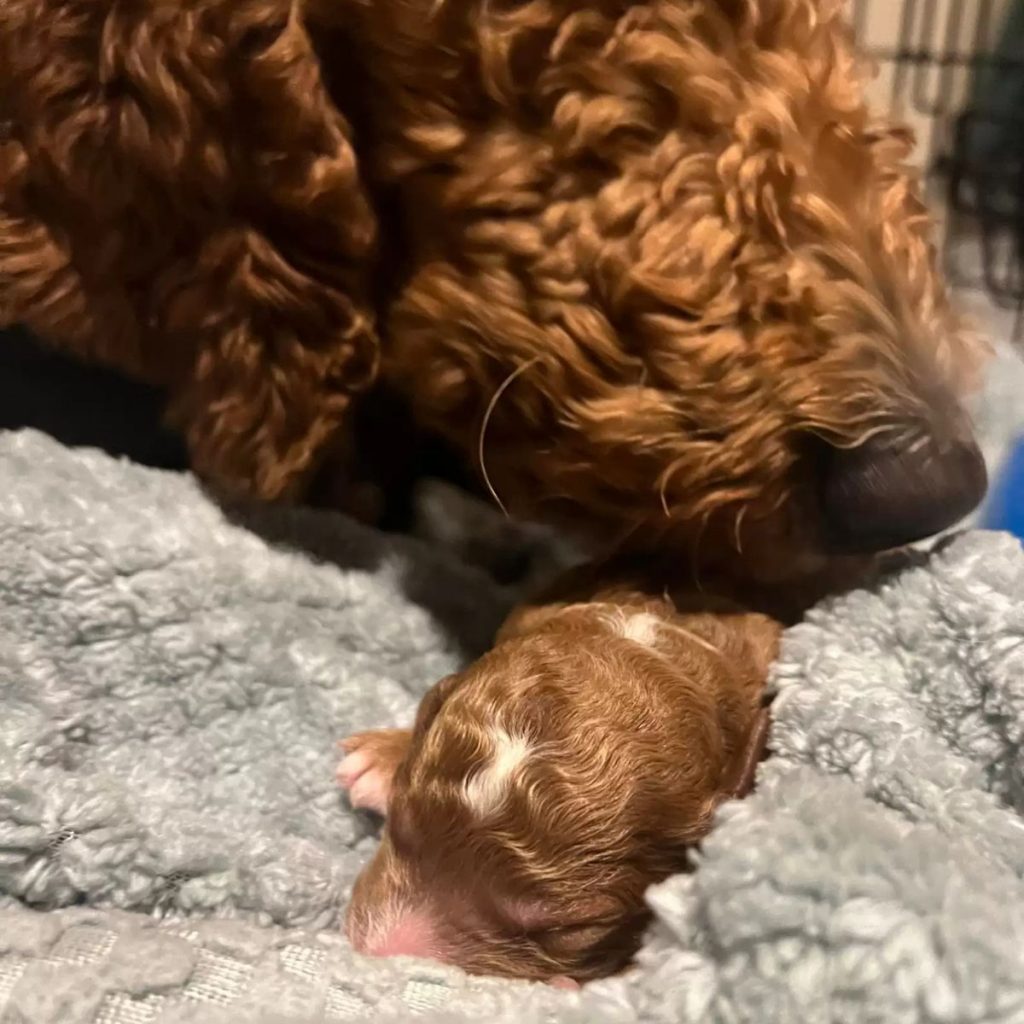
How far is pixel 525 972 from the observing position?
92 cm

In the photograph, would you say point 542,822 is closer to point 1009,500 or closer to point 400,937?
point 400,937

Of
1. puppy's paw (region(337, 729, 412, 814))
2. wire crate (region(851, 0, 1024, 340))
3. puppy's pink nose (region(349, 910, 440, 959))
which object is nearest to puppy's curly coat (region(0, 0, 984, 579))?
puppy's paw (region(337, 729, 412, 814))

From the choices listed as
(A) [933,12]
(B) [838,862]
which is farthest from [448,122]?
(A) [933,12]

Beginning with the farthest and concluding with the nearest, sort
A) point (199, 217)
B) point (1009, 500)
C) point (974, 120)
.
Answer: point (974, 120) → point (1009, 500) → point (199, 217)

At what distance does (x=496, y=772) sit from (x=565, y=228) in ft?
1.34

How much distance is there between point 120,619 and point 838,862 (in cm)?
63

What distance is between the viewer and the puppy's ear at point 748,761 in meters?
0.98

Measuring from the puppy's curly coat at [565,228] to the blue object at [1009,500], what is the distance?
0.22 metres

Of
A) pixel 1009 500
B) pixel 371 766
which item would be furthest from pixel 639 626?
pixel 1009 500

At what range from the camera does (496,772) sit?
93 centimetres

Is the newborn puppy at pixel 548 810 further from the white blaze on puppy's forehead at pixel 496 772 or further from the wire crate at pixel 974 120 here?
the wire crate at pixel 974 120

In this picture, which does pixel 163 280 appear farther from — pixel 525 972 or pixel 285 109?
pixel 525 972

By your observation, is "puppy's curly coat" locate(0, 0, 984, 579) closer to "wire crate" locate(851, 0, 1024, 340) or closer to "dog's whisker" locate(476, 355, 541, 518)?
"dog's whisker" locate(476, 355, 541, 518)

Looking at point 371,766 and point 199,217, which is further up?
point 199,217
